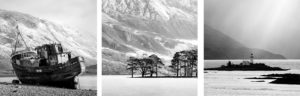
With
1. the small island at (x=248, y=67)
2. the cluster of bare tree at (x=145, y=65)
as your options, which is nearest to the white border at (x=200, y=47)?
the small island at (x=248, y=67)

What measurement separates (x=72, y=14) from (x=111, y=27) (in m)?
0.69

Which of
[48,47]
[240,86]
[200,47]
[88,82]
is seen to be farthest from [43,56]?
[240,86]

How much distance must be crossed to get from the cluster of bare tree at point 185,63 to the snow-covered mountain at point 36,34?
Answer: 1.28 metres

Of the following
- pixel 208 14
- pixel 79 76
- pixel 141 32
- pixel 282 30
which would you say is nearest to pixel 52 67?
pixel 79 76

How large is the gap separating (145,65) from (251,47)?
66.4 inches

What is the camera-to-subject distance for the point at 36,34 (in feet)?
22.6

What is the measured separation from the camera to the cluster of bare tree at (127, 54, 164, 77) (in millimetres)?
7359

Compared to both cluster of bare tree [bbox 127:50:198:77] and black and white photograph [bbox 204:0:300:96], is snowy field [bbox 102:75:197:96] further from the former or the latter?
black and white photograph [bbox 204:0:300:96]

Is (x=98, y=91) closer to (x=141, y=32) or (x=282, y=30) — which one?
(x=141, y=32)

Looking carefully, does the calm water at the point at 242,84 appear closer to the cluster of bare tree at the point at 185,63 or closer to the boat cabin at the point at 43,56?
the cluster of bare tree at the point at 185,63

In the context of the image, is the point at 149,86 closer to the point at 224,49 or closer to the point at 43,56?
the point at 224,49

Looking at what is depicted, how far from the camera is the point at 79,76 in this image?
7090mm

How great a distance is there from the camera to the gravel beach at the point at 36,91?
668 cm

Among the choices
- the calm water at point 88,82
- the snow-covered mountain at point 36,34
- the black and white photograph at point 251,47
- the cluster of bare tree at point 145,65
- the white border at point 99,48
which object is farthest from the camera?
the cluster of bare tree at point 145,65
